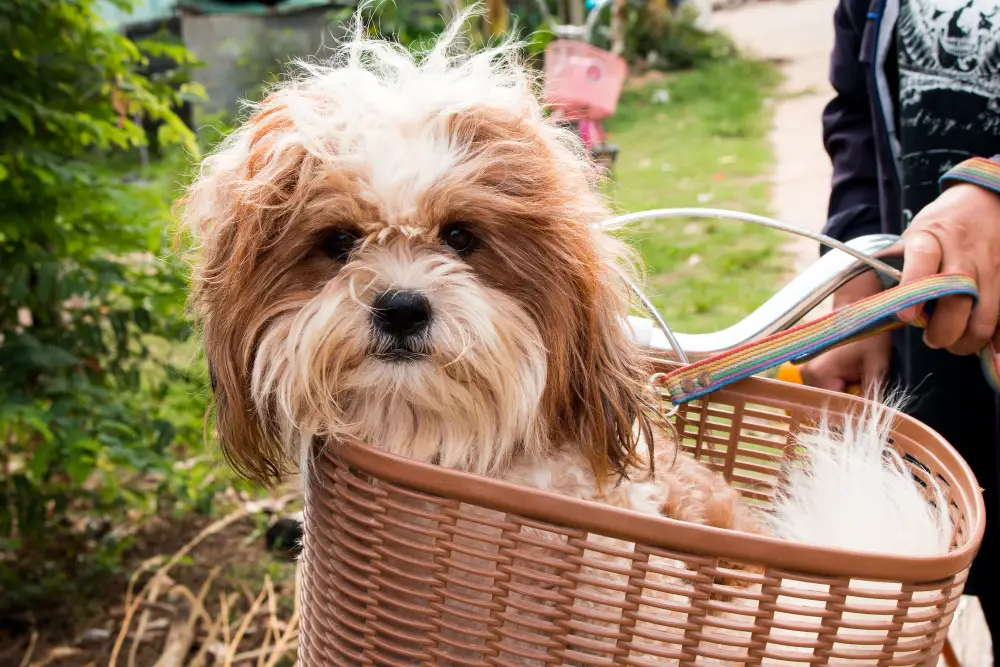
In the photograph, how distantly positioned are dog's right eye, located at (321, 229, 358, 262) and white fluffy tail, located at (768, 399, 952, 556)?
0.79m

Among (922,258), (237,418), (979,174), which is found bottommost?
(237,418)

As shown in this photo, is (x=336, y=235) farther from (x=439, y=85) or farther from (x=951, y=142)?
(x=951, y=142)

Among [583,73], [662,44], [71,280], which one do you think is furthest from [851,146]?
[662,44]

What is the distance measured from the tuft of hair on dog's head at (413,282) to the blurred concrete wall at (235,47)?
857cm

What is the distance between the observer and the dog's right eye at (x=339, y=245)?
150cm

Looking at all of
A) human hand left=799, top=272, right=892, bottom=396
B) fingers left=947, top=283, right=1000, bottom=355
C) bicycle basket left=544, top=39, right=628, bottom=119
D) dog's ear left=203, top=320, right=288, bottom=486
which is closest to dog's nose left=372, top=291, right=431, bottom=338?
dog's ear left=203, top=320, right=288, bottom=486

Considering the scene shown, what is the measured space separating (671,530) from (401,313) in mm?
544

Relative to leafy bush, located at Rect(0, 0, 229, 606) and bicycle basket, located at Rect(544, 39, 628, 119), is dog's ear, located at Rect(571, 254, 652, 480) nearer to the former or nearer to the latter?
leafy bush, located at Rect(0, 0, 229, 606)

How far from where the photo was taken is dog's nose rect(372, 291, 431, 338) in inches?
54.6

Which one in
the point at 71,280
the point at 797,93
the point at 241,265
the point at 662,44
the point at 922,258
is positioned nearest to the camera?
the point at 241,265

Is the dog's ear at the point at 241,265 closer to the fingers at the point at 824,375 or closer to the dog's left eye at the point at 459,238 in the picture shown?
the dog's left eye at the point at 459,238

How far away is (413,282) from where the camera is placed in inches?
56.2

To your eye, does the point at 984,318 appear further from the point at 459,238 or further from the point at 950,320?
the point at 459,238

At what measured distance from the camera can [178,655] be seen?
271 centimetres
